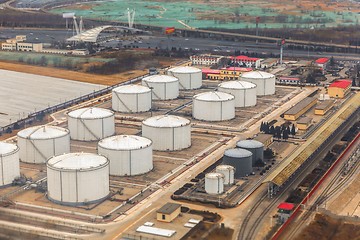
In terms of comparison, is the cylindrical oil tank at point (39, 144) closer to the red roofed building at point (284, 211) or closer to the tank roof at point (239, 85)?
the red roofed building at point (284, 211)

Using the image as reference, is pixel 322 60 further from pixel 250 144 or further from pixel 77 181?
pixel 77 181

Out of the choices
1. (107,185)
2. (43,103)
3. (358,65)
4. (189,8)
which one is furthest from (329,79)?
(189,8)

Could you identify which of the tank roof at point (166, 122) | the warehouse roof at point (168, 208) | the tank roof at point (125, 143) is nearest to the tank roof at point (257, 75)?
the tank roof at point (166, 122)

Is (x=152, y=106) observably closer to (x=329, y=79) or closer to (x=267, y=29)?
(x=329, y=79)

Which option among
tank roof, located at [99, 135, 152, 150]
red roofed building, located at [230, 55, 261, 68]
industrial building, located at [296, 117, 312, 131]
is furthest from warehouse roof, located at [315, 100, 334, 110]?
tank roof, located at [99, 135, 152, 150]

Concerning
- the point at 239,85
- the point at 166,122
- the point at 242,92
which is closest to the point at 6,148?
the point at 166,122
